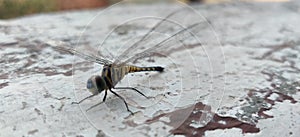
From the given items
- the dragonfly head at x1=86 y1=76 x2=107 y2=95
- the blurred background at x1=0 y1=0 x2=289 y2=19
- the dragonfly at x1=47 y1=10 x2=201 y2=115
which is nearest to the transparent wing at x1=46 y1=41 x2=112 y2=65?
the dragonfly at x1=47 y1=10 x2=201 y2=115

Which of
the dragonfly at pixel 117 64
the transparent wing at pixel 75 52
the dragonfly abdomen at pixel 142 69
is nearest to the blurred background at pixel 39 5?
the transparent wing at pixel 75 52

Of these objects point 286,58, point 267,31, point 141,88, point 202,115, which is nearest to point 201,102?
point 202,115

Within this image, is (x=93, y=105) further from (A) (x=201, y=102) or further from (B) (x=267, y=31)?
(B) (x=267, y=31)

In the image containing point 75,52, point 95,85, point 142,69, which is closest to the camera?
point 95,85

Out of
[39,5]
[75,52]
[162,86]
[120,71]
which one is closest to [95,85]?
[120,71]

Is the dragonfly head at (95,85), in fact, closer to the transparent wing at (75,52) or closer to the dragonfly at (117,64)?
the dragonfly at (117,64)

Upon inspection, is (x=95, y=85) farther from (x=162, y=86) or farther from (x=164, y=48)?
(x=164, y=48)
